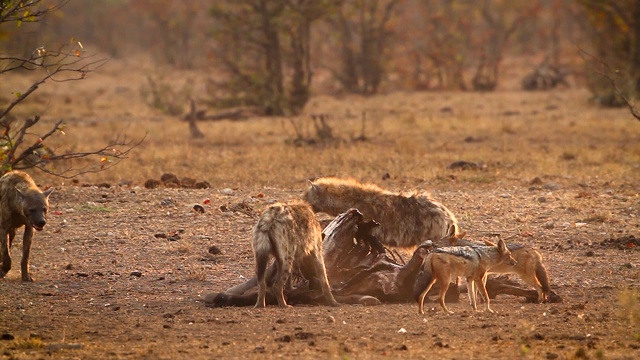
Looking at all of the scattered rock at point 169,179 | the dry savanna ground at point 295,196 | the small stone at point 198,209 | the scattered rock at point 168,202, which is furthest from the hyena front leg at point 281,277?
the scattered rock at point 169,179

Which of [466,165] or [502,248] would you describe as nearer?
[502,248]

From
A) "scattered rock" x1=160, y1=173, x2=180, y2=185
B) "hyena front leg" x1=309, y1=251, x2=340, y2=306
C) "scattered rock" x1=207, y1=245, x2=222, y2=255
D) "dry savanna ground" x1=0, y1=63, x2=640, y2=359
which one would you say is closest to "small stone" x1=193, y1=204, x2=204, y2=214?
"dry savanna ground" x1=0, y1=63, x2=640, y2=359

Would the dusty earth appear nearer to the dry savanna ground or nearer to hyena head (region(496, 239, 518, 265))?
the dry savanna ground

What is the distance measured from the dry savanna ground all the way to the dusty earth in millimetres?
22

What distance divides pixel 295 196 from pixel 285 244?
14.4 ft

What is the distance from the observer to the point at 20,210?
335 inches

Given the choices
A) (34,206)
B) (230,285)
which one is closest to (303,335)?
(230,285)

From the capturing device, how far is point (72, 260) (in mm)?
9172

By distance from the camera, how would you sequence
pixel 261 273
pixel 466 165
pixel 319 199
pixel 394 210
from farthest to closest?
pixel 466 165 < pixel 319 199 < pixel 394 210 < pixel 261 273

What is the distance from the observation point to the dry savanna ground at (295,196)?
6.46 meters

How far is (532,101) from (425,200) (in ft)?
55.5

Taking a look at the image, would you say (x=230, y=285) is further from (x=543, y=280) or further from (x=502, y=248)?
(x=543, y=280)

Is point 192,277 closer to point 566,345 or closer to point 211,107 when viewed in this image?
point 566,345

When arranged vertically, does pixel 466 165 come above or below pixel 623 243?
above
